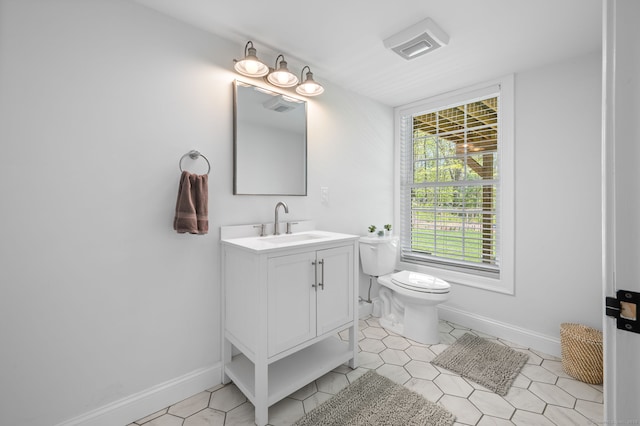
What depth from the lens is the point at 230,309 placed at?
180cm

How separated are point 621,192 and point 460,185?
88.7 inches

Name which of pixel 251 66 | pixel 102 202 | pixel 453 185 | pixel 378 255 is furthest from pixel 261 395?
pixel 453 185

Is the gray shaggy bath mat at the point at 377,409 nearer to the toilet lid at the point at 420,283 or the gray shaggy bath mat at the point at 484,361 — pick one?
the gray shaggy bath mat at the point at 484,361

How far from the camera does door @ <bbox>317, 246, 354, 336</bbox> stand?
1.80m

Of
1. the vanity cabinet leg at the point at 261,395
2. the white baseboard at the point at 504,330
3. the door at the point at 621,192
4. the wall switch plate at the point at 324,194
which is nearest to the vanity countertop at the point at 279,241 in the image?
the wall switch plate at the point at 324,194

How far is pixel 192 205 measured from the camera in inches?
63.4

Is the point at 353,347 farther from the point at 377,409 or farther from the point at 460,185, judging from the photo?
the point at 460,185

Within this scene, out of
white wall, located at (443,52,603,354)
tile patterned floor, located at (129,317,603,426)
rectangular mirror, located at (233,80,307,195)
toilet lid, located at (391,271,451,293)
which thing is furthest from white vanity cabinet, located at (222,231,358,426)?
white wall, located at (443,52,603,354)

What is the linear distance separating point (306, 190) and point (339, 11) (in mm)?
1252

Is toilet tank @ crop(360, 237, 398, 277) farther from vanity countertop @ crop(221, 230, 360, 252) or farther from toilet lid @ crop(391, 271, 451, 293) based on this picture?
vanity countertop @ crop(221, 230, 360, 252)

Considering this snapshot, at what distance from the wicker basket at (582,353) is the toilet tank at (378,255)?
135cm

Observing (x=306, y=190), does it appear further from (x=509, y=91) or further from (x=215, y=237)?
(x=509, y=91)

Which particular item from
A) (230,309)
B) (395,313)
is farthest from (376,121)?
(230,309)

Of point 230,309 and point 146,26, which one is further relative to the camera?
point 230,309
